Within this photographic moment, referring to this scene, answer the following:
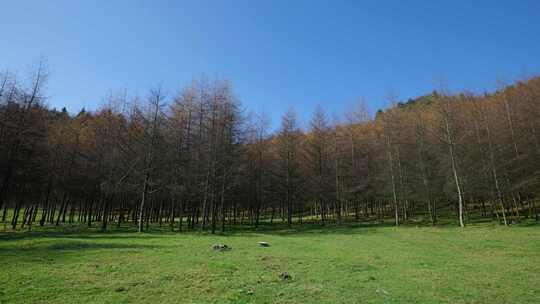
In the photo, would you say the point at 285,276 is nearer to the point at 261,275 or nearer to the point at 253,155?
the point at 261,275

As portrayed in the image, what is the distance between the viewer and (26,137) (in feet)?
85.2

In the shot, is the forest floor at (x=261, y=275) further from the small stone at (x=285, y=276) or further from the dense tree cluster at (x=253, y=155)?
the dense tree cluster at (x=253, y=155)

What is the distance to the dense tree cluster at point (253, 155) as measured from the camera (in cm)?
2975

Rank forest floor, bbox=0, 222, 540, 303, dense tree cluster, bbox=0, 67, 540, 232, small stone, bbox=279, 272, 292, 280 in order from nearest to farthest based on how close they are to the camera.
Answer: forest floor, bbox=0, 222, 540, 303
small stone, bbox=279, 272, 292, 280
dense tree cluster, bbox=0, 67, 540, 232

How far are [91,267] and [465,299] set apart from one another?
11.9 meters

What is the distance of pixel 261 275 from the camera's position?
998cm

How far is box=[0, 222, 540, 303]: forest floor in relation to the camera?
25.1 ft

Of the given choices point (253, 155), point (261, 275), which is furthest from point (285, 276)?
point (253, 155)

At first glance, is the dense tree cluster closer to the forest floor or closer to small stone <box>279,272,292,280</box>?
the forest floor

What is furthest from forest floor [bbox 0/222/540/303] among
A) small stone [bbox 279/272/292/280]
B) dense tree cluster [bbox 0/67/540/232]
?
dense tree cluster [bbox 0/67/540/232]

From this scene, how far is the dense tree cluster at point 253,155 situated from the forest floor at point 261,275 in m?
15.2

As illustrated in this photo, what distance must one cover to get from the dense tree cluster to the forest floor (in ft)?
49.9

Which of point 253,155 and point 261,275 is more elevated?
point 253,155

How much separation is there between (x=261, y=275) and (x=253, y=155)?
3211 centimetres
